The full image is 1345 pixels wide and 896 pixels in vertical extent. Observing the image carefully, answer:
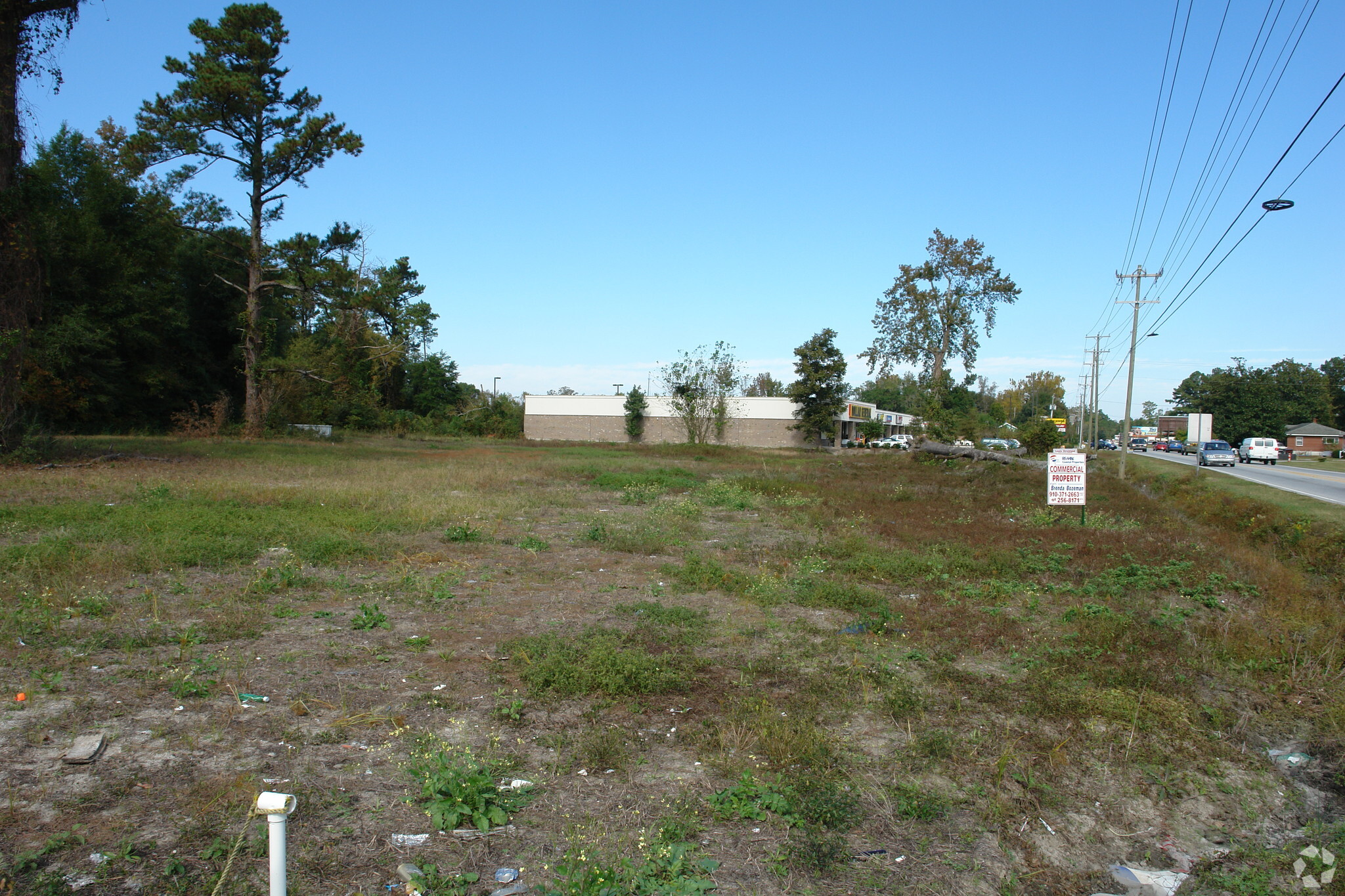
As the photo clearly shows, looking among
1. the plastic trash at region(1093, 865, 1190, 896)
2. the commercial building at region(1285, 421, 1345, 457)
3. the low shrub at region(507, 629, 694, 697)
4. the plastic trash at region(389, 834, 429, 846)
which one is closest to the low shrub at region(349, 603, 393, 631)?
the low shrub at region(507, 629, 694, 697)

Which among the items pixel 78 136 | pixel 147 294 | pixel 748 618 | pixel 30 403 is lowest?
pixel 748 618

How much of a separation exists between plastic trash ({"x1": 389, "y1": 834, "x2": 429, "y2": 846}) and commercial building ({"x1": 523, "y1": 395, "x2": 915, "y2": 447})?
57.7 meters

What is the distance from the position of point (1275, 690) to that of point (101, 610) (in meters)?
10.6

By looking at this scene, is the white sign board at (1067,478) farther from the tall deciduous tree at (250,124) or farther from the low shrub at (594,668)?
the tall deciduous tree at (250,124)

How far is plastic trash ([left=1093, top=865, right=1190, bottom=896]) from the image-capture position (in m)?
3.80

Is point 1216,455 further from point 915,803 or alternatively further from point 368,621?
point 368,621

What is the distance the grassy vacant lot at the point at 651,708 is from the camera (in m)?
3.85

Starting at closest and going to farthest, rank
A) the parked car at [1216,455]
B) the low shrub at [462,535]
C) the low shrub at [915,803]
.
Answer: the low shrub at [915,803], the low shrub at [462,535], the parked car at [1216,455]

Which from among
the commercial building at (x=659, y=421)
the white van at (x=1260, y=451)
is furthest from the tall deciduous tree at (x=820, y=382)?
the white van at (x=1260, y=451)

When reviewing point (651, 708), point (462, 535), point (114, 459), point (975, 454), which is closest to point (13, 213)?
point (114, 459)

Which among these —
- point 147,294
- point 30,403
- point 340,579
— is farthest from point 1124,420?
point 30,403

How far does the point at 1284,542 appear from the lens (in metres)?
14.0

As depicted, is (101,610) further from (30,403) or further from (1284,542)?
Answer: (30,403)

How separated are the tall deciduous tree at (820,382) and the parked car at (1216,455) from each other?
23227 millimetres
